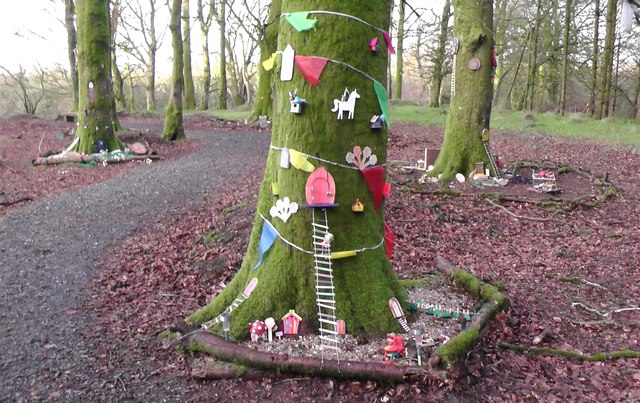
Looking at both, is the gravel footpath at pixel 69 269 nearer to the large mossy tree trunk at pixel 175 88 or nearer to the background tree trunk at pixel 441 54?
the large mossy tree trunk at pixel 175 88

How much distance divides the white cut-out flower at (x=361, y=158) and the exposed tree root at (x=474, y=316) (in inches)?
55.8

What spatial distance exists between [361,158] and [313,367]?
1531 mm

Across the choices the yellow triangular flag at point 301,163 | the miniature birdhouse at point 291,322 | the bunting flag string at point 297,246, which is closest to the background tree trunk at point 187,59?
the bunting flag string at point 297,246

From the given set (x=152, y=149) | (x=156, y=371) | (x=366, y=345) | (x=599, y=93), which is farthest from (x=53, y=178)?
(x=599, y=93)

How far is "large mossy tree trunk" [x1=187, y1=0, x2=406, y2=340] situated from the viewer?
353cm

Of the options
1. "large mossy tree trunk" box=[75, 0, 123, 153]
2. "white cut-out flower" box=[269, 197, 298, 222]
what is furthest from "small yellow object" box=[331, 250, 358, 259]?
"large mossy tree trunk" box=[75, 0, 123, 153]

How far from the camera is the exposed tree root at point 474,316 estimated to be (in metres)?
3.29

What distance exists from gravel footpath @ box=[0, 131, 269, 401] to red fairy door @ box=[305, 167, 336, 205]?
1.62 metres

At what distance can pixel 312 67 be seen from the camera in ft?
11.6

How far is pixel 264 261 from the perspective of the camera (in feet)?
12.6

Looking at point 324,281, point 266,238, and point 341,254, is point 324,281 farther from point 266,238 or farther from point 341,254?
point 266,238

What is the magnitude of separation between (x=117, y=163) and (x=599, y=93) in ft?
62.5

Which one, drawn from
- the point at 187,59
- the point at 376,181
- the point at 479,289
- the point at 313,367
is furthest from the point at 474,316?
the point at 187,59

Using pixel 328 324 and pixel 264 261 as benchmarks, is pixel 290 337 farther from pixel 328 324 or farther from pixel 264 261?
pixel 264 261
